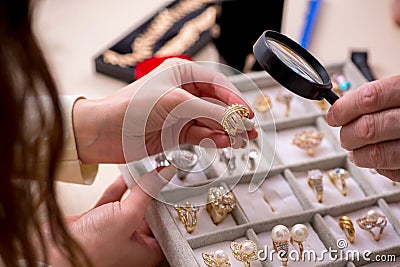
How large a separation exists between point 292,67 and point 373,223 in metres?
0.23

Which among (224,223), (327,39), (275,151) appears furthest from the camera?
(327,39)

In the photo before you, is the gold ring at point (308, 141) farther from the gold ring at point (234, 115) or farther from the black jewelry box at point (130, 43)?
the black jewelry box at point (130, 43)

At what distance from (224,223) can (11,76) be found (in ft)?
1.22

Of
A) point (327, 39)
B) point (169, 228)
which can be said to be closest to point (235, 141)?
point (169, 228)

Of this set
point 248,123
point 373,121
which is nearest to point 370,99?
point 373,121

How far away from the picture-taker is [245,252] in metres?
0.72

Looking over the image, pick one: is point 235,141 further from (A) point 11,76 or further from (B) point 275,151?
(A) point 11,76

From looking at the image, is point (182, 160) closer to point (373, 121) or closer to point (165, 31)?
point (373, 121)

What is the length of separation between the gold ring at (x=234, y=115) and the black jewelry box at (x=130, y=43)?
387mm

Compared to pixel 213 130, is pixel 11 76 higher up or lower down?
higher up

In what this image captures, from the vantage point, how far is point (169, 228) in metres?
0.76

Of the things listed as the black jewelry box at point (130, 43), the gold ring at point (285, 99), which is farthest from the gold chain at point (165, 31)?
the gold ring at point (285, 99)

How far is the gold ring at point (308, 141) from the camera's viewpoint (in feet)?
3.00

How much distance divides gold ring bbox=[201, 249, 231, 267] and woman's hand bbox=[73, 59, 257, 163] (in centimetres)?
16
